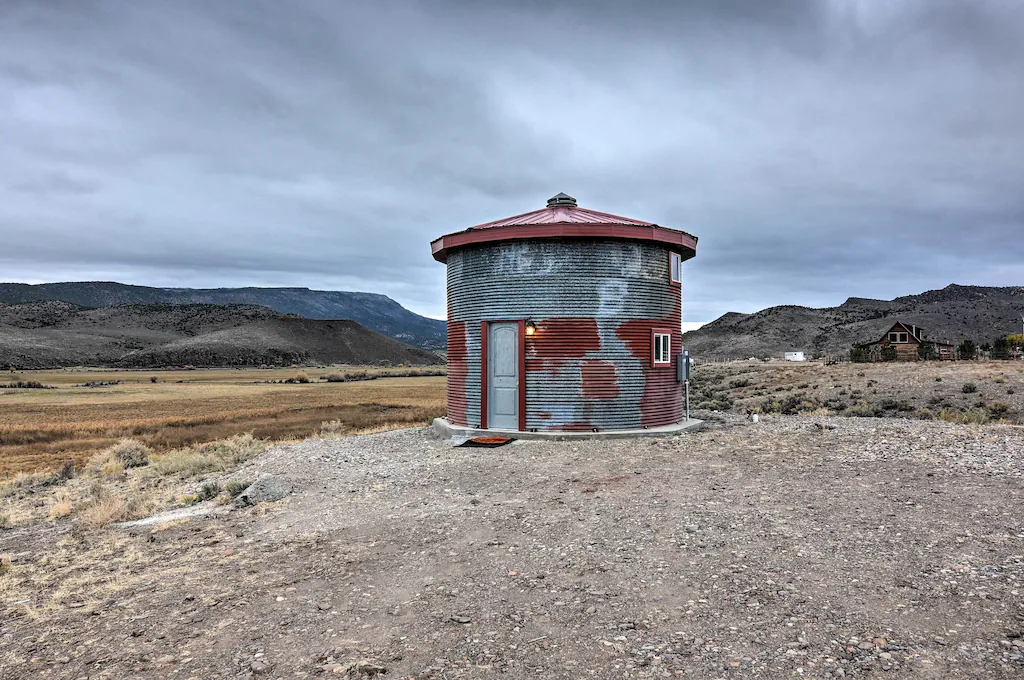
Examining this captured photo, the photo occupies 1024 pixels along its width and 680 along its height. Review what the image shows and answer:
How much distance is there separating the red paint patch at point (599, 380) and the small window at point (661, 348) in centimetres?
127

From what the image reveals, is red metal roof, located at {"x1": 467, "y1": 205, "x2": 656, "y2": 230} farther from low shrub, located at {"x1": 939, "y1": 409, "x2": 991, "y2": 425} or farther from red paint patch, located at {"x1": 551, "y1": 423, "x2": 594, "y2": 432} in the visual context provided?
low shrub, located at {"x1": 939, "y1": 409, "x2": 991, "y2": 425}

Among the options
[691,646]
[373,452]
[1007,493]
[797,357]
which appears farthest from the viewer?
[797,357]

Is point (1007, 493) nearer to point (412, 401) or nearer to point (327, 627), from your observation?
point (327, 627)

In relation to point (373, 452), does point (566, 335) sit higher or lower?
higher

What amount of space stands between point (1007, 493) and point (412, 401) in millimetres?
28432

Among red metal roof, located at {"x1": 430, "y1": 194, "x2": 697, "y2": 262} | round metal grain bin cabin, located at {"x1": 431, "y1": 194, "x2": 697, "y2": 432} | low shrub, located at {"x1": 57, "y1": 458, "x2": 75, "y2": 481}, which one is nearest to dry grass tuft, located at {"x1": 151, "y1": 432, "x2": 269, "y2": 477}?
low shrub, located at {"x1": 57, "y1": 458, "x2": 75, "y2": 481}

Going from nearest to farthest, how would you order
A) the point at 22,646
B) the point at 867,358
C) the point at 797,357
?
the point at 22,646, the point at 867,358, the point at 797,357

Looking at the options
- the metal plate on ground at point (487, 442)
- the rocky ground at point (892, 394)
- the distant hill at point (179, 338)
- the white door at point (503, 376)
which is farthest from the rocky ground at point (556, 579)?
the distant hill at point (179, 338)

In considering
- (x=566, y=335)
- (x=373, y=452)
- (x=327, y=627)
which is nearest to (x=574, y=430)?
(x=566, y=335)

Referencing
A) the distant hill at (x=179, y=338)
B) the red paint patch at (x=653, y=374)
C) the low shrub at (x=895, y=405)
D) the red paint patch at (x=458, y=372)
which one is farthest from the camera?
the distant hill at (x=179, y=338)

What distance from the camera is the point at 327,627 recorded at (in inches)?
205

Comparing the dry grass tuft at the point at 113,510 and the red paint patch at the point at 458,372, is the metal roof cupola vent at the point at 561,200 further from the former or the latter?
the dry grass tuft at the point at 113,510

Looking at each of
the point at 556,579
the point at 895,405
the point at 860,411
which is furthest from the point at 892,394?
the point at 556,579

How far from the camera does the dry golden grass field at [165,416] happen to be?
18922mm
